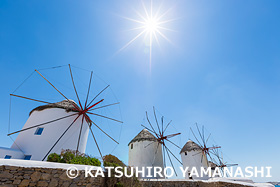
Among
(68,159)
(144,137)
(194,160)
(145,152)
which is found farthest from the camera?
(194,160)

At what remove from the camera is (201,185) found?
8242 mm

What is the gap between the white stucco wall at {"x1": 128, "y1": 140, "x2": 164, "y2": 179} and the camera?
1648 centimetres

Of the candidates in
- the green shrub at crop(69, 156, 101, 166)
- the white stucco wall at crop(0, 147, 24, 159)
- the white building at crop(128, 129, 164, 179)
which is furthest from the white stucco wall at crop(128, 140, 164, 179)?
the white stucco wall at crop(0, 147, 24, 159)

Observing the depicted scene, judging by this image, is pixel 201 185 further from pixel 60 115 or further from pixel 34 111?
pixel 34 111

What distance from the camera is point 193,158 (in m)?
20.2

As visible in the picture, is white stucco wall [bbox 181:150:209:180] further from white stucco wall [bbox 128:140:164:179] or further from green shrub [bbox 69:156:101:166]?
green shrub [bbox 69:156:101:166]

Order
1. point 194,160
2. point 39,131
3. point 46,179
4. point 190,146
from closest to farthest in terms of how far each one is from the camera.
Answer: point 46,179
point 39,131
point 194,160
point 190,146

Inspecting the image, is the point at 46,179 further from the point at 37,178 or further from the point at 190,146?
the point at 190,146

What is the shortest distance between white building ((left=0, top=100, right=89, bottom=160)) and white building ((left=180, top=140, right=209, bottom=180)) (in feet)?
53.5

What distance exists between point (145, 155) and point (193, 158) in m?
8.66

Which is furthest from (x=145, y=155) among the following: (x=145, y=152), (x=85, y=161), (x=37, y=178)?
(x=37, y=178)

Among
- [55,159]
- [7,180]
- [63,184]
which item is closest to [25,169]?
[7,180]

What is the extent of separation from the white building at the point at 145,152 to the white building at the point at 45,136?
7.65 m

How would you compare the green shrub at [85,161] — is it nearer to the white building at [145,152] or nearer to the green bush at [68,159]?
the green bush at [68,159]
